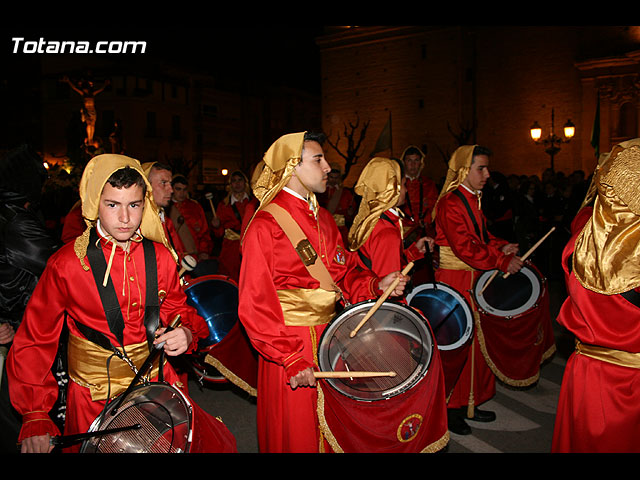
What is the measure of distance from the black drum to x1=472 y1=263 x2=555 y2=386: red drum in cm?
238

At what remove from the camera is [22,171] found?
375cm

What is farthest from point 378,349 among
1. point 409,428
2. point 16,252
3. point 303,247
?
point 16,252

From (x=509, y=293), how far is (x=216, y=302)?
2.80m

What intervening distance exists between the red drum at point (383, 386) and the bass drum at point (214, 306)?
199 centimetres

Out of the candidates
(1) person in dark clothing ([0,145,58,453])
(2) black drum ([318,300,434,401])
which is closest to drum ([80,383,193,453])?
(2) black drum ([318,300,434,401])

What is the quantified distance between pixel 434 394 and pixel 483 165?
3.18m

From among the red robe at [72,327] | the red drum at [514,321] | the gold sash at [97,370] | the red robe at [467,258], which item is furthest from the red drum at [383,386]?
the red drum at [514,321]

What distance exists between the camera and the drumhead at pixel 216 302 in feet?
15.2

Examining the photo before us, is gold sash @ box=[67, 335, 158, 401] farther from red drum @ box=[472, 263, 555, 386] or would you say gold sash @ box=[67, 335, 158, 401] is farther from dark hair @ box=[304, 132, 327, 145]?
red drum @ box=[472, 263, 555, 386]

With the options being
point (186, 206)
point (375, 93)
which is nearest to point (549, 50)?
point (375, 93)

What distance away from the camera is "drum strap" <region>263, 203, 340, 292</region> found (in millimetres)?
3188

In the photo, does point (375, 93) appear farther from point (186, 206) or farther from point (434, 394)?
point (434, 394)

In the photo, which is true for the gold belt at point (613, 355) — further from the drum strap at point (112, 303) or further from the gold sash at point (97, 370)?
the gold sash at point (97, 370)

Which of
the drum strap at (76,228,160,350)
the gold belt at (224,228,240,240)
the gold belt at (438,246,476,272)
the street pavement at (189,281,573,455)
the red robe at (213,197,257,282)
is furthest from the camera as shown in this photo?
the gold belt at (224,228,240,240)
